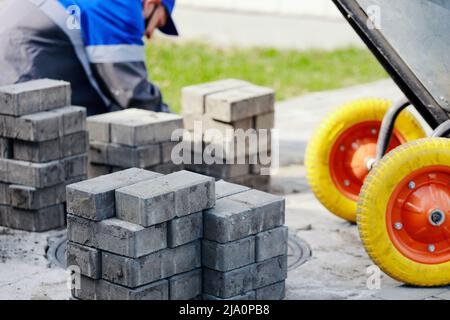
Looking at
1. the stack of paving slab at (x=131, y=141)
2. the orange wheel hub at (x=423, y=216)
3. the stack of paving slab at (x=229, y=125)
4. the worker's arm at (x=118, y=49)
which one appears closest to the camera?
the orange wheel hub at (x=423, y=216)

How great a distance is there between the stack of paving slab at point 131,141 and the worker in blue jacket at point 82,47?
47 centimetres

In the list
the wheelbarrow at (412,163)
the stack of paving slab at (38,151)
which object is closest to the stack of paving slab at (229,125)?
the stack of paving slab at (38,151)

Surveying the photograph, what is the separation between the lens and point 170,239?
573 centimetres

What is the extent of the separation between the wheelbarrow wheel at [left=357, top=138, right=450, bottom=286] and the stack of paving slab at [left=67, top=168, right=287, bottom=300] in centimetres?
52

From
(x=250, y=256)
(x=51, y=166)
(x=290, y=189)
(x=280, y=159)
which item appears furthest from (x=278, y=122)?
(x=250, y=256)

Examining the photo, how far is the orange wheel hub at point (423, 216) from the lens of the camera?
638 centimetres

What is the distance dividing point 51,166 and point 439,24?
8.11 ft

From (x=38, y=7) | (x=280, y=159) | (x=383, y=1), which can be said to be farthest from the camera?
(x=280, y=159)

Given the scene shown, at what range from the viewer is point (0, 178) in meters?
7.29

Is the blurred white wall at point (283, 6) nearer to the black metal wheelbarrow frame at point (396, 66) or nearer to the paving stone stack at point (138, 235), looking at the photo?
the black metal wheelbarrow frame at point (396, 66)

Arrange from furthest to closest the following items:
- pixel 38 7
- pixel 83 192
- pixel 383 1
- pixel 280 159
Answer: pixel 280 159
pixel 38 7
pixel 383 1
pixel 83 192

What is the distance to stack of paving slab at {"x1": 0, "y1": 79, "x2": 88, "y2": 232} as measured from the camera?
710cm
